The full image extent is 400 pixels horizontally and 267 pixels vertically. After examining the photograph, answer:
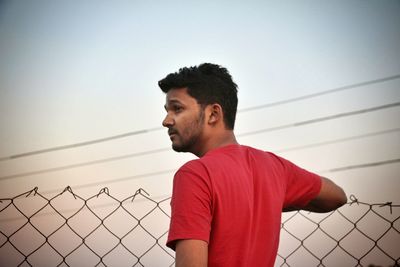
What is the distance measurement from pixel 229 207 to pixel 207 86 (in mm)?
710

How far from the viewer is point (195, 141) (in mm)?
1445

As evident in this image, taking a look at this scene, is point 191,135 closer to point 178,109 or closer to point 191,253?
point 178,109

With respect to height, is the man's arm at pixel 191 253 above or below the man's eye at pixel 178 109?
below

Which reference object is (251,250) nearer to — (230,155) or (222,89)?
(230,155)

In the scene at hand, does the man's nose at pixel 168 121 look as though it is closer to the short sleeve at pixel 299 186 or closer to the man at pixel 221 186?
the man at pixel 221 186

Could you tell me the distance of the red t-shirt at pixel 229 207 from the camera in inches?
39.9

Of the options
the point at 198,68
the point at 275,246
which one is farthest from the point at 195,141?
the point at 275,246

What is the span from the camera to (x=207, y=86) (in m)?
1.57

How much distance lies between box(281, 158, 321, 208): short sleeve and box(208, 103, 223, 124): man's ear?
384mm

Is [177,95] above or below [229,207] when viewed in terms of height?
above

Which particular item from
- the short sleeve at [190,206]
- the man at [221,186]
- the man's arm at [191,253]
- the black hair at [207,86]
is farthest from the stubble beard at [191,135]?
the man's arm at [191,253]

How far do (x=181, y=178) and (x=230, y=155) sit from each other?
0.28 m

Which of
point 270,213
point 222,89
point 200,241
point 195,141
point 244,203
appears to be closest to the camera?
→ point 200,241

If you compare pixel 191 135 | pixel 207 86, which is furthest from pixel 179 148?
pixel 207 86
